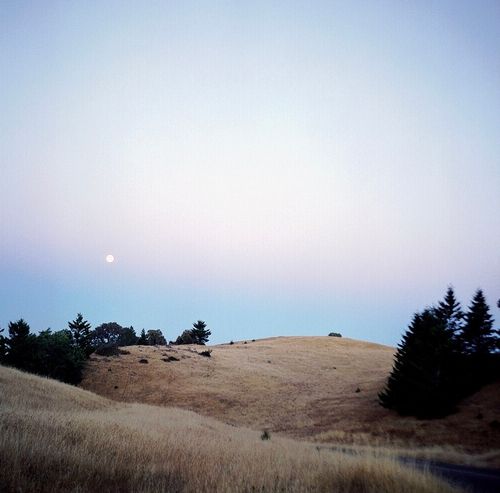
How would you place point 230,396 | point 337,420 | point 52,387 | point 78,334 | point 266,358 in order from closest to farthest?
1. point 52,387
2. point 337,420
3. point 230,396
4. point 78,334
5. point 266,358

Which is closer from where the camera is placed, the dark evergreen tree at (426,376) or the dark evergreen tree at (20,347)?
the dark evergreen tree at (426,376)

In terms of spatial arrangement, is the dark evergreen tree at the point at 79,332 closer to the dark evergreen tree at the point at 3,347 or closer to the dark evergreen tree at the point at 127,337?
the dark evergreen tree at the point at 3,347

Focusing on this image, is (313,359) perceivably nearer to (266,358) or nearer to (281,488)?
(266,358)

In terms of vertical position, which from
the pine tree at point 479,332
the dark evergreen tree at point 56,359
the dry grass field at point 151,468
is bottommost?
the dry grass field at point 151,468

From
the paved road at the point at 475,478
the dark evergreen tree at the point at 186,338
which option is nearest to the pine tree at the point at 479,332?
the paved road at the point at 475,478

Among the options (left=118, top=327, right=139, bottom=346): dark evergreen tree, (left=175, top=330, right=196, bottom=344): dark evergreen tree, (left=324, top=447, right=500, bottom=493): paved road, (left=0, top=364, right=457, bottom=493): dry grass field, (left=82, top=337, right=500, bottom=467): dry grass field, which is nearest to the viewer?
(left=0, top=364, right=457, bottom=493): dry grass field

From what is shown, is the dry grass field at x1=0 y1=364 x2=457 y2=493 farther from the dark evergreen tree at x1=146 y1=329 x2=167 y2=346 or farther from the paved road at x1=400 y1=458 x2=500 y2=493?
the dark evergreen tree at x1=146 y1=329 x2=167 y2=346

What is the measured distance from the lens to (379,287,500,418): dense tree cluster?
29.1 metres

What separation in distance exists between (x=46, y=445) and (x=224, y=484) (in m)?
3.40

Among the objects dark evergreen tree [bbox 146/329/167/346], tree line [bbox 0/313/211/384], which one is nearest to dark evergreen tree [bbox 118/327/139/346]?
dark evergreen tree [bbox 146/329/167/346]

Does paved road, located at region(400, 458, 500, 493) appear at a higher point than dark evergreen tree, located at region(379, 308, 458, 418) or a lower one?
lower

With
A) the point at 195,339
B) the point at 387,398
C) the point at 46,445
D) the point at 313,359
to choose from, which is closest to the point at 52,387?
the point at 46,445

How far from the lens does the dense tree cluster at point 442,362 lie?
95.6 feet

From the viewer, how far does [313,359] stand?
207 feet
